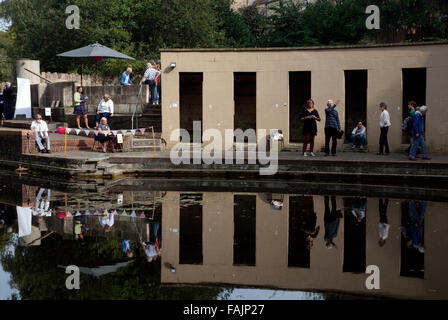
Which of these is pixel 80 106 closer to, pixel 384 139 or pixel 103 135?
pixel 103 135

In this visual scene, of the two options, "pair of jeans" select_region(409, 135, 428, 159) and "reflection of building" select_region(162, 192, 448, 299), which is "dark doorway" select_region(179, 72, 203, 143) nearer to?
"pair of jeans" select_region(409, 135, 428, 159)

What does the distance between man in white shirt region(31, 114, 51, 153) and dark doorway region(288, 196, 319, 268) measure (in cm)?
911

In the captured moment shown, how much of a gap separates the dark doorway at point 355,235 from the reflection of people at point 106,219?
12.6 ft

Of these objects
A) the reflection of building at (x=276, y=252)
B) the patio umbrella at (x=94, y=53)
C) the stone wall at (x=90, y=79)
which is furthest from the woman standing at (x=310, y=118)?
the stone wall at (x=90, y=79)

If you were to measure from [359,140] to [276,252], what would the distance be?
12006 mm

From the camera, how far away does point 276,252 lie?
869cm

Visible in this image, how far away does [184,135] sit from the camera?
902 inches

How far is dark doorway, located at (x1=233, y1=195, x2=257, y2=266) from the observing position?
8.44m

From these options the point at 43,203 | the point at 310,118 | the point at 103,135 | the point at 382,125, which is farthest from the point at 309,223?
the point at 103,135

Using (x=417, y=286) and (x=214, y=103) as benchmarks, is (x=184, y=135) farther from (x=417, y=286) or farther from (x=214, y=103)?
(x=417, y=286)

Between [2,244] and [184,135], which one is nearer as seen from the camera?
[2,244]
